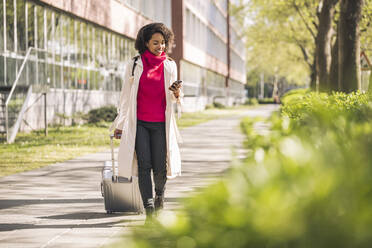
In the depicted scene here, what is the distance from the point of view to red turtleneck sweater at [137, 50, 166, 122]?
19.3 ft

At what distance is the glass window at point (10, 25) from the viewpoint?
19703mm

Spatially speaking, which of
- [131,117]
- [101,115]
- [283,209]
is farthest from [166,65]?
[101,115]

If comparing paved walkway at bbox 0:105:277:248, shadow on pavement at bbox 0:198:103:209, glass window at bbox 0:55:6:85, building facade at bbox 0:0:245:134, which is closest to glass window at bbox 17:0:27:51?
building facade at bbox 0:0:245:134

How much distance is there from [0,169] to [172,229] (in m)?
10.3

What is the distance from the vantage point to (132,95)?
5852mm

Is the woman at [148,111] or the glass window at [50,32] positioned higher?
the glass window at [50,32]

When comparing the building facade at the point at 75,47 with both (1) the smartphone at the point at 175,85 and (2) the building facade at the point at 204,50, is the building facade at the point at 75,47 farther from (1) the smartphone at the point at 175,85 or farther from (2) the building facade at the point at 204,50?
(1) the smartphone at the point at 175,85

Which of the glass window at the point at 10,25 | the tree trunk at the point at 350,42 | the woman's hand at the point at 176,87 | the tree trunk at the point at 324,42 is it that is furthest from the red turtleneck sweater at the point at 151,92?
the tree trunk at the point at 324,42

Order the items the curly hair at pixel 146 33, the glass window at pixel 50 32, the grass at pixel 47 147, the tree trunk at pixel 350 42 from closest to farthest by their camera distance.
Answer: the curly hair at pixel 146 33 < the grass at pixel 47 147 < the tree trunk at pixel 350 42 < the glass window at pixel 50 32

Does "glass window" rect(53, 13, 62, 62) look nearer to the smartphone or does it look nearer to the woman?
the woman

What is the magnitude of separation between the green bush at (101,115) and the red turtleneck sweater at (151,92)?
1982 centimetres

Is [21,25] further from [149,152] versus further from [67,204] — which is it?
[149,152]

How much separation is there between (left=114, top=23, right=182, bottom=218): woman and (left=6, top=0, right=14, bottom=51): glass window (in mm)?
14456

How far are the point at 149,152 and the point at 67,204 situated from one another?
7.02 feet
